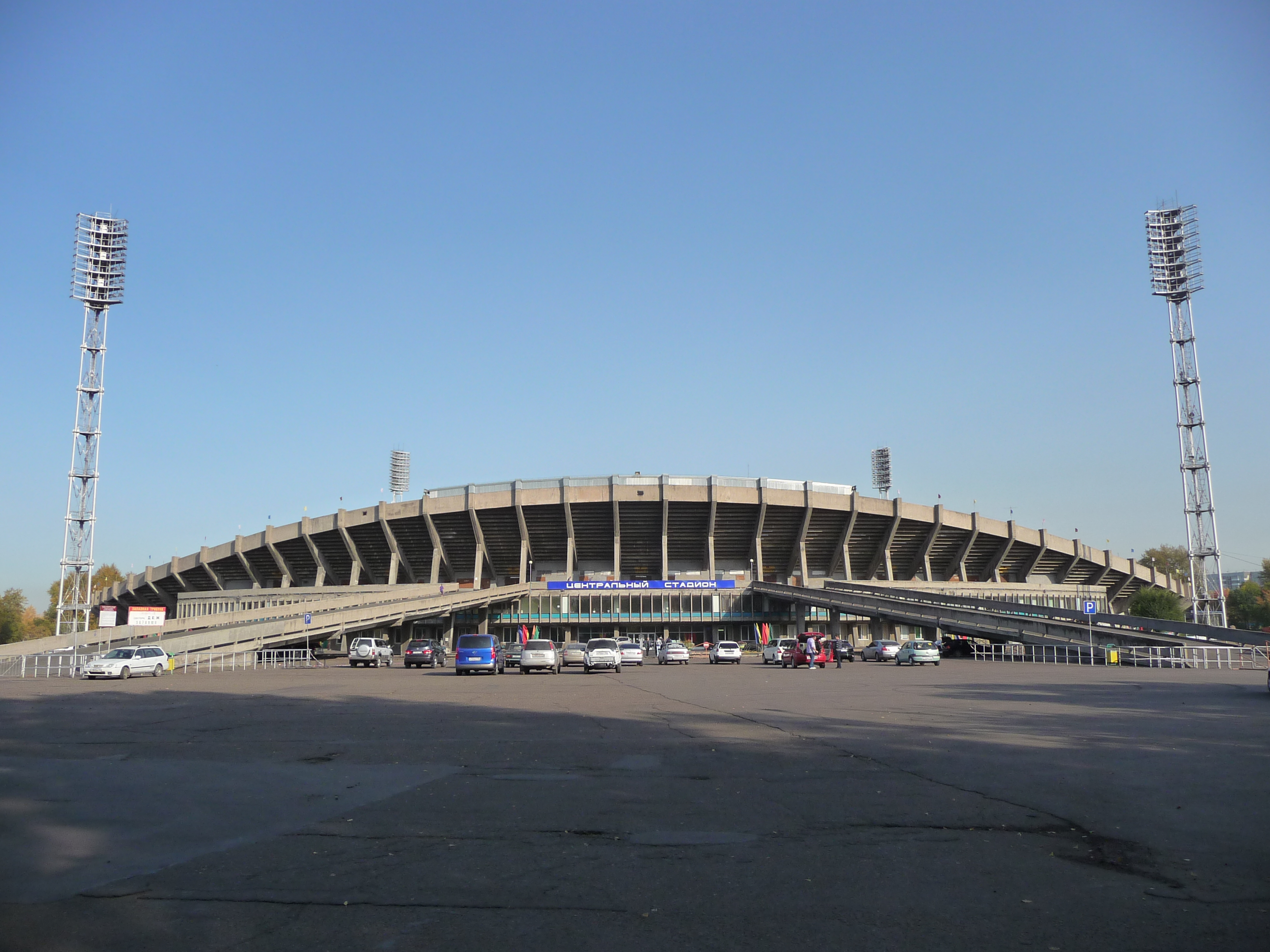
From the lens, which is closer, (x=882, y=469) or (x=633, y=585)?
(x=633, y=585)

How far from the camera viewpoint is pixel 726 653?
5112 centimetres

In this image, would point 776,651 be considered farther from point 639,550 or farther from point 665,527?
point 639,550

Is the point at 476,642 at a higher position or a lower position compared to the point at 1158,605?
lower

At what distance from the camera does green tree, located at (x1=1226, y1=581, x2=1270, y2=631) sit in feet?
316

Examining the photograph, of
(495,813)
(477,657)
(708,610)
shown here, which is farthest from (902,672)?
(708,610)

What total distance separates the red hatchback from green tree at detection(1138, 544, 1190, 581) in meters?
108

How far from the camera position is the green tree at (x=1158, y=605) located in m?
70.9

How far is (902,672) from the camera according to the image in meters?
37.8

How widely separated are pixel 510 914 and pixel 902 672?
34.3 metres

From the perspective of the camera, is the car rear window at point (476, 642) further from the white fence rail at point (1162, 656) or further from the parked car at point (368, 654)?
the white fence rail at point (1162, 656)

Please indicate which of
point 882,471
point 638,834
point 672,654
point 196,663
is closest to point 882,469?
point 882,471

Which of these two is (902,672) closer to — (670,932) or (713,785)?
(713,785)

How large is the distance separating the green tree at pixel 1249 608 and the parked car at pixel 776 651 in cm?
6659

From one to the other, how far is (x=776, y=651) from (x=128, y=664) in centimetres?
2995
